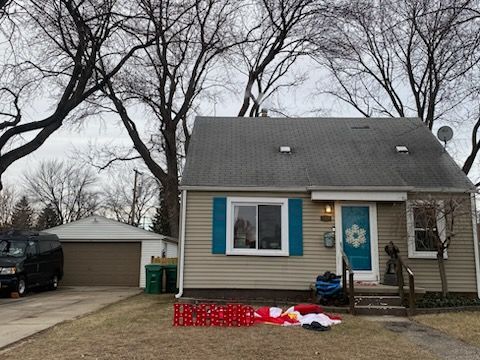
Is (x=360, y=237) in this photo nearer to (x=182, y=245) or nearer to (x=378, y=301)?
(x=378, y=301)

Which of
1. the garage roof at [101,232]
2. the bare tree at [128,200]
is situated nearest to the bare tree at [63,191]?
the bare tree at [128,200]

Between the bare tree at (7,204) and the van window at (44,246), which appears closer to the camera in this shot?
the van window at (44,246)

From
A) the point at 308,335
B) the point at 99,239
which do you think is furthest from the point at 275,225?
the point at 99,239

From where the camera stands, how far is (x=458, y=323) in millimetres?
8070

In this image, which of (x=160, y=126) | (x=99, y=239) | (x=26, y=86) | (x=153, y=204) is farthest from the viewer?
(x=153, y=204)

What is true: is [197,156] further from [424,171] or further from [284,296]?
[424,171]

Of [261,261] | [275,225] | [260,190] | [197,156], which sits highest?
[197,156]

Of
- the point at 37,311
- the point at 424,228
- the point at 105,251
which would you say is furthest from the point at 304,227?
the point at 105,251

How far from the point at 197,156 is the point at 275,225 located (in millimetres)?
3019

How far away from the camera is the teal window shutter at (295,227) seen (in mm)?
10641

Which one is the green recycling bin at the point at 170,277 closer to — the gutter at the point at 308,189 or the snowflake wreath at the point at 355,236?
the gutter at the point at 308,189

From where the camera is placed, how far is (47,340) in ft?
22.0

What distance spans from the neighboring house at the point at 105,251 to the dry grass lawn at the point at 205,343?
990cm

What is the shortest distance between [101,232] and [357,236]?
11.2m
